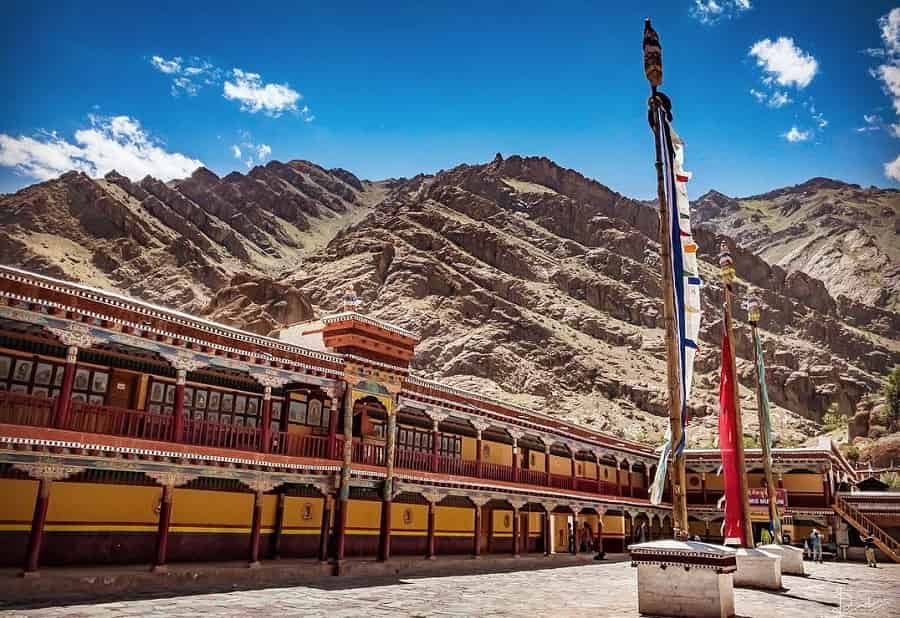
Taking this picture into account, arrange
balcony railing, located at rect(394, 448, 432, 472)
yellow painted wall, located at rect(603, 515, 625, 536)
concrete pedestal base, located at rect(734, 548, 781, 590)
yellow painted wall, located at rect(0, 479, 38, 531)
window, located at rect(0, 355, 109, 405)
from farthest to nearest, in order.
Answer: yellow painted wall, located at rect(603, 515, 625, 536) → balcony railing, located at rect(394, 448, 432, 472) → concrete pedestal base, located at rect(734, 548, 781, 590) → window, located at rect(0, 355, 109, 405) → yellow painted wall, located at rect(0, 479, 38, 531)

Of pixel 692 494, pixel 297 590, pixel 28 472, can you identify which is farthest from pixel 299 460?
pixel 692 494

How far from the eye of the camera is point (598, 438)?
36688 mm

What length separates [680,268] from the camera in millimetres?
13000

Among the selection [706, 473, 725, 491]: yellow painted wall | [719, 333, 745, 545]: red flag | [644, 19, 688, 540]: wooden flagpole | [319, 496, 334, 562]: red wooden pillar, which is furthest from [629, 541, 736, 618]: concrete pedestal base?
[706, 473, 725, 491]: yellow painted wall

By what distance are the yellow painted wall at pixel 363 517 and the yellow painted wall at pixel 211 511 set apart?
4.50 metres

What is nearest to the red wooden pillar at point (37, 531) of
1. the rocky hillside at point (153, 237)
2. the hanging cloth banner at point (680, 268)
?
the hanging cloth banner at point (680, 268)

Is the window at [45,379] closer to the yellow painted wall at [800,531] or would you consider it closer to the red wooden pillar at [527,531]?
the red wooden pillar at [527,531]

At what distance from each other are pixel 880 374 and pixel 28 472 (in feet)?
352

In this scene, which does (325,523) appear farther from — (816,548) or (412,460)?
(816,548)

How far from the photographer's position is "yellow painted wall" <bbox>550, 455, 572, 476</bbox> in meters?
36.8

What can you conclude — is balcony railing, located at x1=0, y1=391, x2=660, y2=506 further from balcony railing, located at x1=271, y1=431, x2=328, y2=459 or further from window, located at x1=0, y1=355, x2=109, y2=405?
window, located at x1=0, y1=355, x2=109, y2=405

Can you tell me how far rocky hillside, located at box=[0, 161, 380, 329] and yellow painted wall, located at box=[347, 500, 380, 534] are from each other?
52.3 metres

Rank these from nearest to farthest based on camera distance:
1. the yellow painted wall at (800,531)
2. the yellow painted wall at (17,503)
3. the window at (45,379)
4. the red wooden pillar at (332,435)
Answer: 1. the yellow painted wall at (17,503)
2. the window at (45,379)
3. the red wooden pillar at (332,435)
4. the yellow painted wall at (800,531)

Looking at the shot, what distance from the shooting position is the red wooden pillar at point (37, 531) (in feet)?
46.1
